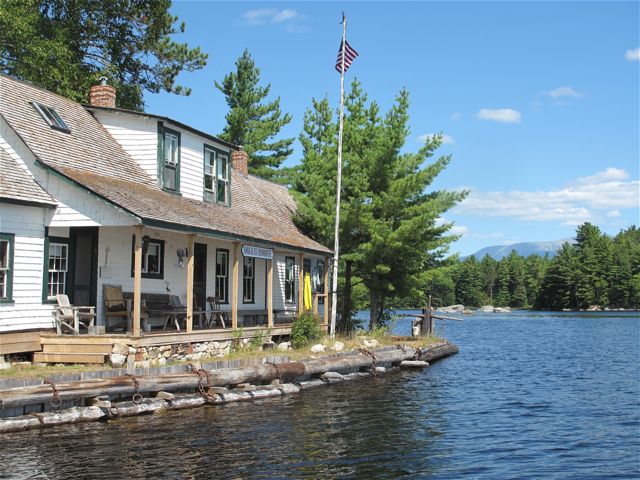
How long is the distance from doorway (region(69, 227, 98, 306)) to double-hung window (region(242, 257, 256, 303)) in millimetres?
7768

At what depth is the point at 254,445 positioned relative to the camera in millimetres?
13078

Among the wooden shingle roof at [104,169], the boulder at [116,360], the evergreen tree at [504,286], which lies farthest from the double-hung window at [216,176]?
the evergreen tree at [504,286]

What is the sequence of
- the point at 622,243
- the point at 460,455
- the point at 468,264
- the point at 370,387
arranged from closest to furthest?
the point at 460,455, the point at 370,387, the point at 622,243, the point at 468,264

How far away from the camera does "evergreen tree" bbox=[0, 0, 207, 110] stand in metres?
31.0

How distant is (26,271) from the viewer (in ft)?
56.3

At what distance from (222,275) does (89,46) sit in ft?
61.2

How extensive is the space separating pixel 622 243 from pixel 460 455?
132m

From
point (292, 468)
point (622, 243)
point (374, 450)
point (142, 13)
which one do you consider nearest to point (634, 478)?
point (374, 450)

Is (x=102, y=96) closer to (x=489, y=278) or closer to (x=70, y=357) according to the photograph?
(x=70, y=357)

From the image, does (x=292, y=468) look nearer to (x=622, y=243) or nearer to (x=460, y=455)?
(x=460, y=455)

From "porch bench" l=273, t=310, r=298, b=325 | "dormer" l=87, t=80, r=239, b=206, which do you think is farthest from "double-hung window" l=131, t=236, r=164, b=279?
"porch bench" l=273, t=310, r=298, b=325

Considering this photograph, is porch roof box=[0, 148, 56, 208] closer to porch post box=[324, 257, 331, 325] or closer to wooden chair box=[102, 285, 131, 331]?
wooden chair box=[102, 285, 131, 331]

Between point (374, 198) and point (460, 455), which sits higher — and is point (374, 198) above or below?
above

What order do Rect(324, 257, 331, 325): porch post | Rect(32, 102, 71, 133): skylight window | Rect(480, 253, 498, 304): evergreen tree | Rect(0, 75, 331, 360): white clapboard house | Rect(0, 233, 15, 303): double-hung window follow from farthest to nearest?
Rect(480, 253, 498, 304): evergreen tree → Rect(324, 257, 331, 325): porch post → Rect(32, 102, 71, 133): skylight window → Rect(0, 75, 331, 360): white clapboard house → Rect(0, 233, 15, 303): double-hung window
